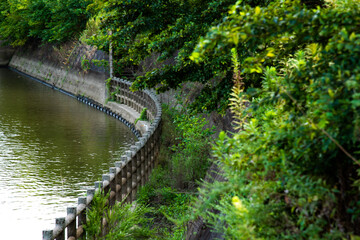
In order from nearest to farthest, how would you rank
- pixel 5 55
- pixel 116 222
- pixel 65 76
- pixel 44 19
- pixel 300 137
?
pixel 300 137, pixel 116 222, pixel 65 76, pixel 44 19, pixel 5 55

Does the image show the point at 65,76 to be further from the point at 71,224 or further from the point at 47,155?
the point at 71,224

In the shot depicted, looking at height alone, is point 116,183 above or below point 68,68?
above

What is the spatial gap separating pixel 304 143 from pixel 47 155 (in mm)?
14986

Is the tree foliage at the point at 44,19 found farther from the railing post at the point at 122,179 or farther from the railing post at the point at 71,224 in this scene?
the railing post at the point at 71,224

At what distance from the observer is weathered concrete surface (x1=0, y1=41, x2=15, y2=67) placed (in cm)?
4941

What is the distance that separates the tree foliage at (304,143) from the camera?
10.3 feet

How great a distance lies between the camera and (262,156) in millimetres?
3559

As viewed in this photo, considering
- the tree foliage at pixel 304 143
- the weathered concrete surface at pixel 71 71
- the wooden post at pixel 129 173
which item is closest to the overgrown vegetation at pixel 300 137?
the tree foliage at pixel 304 143

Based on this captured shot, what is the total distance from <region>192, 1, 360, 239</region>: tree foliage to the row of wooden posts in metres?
3.80

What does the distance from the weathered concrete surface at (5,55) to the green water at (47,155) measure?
19.4 metres

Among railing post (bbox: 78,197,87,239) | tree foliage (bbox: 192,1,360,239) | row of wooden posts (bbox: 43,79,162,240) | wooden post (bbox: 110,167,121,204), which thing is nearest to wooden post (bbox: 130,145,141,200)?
row of wooden posts (bbox: 43,79,162,240)

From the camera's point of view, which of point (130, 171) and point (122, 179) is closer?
point (122, 179)

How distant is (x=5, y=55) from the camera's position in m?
49.6

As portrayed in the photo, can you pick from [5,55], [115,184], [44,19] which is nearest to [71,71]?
[44,19]
